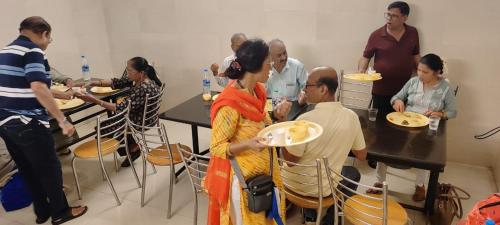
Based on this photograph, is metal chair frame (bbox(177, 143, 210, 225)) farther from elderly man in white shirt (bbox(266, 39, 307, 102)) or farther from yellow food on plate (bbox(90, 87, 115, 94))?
yellow food on plate (bbox(90, 87, 115, 94))

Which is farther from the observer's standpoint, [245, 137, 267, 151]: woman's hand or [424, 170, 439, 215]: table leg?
[424, 170, 439, 215]: table leg

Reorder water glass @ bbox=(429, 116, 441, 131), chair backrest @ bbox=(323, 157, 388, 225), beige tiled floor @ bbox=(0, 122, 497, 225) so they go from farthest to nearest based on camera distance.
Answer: beige tiled floor @ bbox=(0, 122, 497, 225) → water glass @ bbox=(429, 116, 441, 131) → chair backrest @ bbox=(323, 157, 388, 225)

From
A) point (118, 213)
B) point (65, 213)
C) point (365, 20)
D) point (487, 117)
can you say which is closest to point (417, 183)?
point (487, 117)

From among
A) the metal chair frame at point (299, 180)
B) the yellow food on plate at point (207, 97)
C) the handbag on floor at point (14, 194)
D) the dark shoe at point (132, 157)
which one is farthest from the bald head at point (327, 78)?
the handbag on floor at point (14, 194)

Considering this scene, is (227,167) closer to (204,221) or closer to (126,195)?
(204,221)

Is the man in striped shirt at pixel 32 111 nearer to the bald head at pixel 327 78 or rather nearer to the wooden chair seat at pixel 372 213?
the bald head at pixel 327 78

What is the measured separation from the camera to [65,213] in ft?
9.70

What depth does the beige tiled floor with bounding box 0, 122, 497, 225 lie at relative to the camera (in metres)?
2.96

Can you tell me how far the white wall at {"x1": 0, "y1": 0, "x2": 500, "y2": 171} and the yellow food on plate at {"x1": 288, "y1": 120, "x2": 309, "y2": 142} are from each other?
217 cm

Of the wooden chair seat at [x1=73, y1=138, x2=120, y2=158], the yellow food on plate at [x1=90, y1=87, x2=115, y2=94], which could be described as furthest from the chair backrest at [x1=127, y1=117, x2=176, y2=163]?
the yellow food on plate at [x1=90, y1=87, x2=115, y2=94]

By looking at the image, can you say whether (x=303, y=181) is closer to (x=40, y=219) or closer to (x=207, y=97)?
(x=207, y=97)

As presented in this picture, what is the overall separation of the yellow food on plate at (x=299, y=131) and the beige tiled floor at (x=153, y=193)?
120cm

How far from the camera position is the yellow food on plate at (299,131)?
177 cm

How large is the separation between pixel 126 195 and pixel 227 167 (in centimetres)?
185
